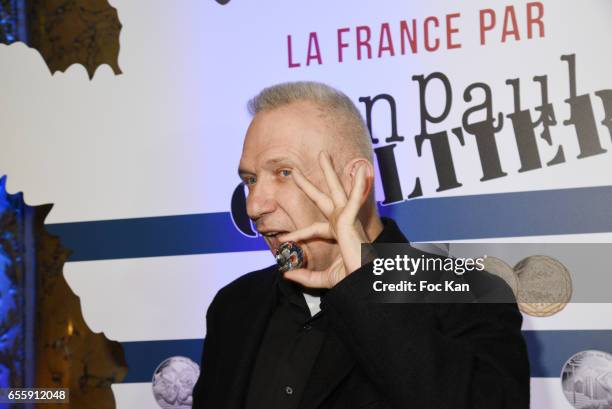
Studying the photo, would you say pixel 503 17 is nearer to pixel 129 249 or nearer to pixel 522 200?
pixel 522 200

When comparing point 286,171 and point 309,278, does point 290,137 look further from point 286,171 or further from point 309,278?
point 309,278

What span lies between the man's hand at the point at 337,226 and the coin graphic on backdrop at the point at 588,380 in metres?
1.03

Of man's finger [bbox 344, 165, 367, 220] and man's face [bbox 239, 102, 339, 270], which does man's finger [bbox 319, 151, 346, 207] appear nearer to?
man's finger [bbox 344, 165, 367, 220]

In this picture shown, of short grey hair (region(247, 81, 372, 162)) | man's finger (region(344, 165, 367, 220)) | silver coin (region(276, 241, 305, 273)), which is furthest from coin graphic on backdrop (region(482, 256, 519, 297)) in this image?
man's finger (region(344, 165, 367, 220))

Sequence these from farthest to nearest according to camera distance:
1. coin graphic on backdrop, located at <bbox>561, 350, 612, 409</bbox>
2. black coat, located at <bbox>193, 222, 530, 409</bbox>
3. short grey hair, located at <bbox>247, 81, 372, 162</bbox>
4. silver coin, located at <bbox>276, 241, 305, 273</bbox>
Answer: coin graphic on backdrop, located at <bbox>561, 350, 612, 409</bbox>
short grey hair, located at <bbox>247, 81, 372, 162</bbox>
silver coin, located at <bbox>276, 241, 305, 273</bbox>
black coat, located at <bbox>193, 222, 530, 409</bbox>

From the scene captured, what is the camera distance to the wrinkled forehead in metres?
2.10

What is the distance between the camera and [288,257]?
177 cm

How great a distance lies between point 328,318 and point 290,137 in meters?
0.66

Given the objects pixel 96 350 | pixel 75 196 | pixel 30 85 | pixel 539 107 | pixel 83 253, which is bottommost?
pixel 96 350

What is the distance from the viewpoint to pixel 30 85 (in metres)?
2.96

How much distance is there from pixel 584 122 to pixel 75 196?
5.98ft

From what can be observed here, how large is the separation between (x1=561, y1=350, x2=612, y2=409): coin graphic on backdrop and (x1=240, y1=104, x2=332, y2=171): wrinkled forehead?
40.0 inches

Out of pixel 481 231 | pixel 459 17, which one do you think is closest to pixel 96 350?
pixel 481 231

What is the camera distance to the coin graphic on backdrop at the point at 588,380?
227 centimetres
